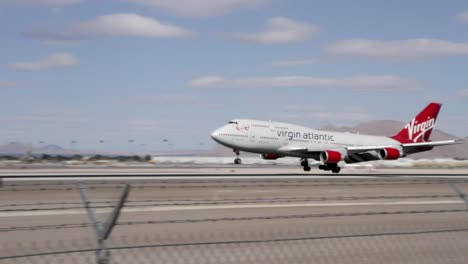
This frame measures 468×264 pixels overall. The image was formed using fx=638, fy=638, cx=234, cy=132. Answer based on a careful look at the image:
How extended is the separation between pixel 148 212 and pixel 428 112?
53631 mm

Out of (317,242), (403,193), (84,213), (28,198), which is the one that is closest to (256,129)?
(403,193)

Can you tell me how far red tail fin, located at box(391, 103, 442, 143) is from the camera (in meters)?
64.1

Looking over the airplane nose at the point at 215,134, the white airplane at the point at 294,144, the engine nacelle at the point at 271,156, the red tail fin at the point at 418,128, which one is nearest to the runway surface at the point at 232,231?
the white airplane at the point at 294,144

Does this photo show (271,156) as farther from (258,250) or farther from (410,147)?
(258,250)

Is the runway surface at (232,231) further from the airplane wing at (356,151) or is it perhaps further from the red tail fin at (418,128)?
the red tail fin at (418,128)

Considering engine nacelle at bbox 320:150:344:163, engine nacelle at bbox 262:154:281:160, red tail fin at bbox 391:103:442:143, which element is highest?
red tail fin at bbox 391:103:442:143

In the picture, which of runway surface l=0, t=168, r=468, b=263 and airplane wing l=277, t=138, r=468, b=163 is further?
airplane wing l=277, t=138, r=468, b=163

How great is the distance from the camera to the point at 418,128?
64.1 meters

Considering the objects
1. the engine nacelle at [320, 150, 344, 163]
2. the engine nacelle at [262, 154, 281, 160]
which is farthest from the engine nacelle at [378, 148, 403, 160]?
the engine nacelle at [262, 154, 281, 160]

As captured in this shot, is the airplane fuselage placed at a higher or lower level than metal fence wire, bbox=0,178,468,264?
lower

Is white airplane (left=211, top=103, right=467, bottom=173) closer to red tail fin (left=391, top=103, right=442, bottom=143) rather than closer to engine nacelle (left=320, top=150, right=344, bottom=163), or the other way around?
engine nacelle (left=320, top=150, right=344, bottom=163)

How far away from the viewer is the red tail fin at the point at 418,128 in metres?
64.1

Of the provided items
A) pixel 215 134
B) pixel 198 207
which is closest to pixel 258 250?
pixel 198 207

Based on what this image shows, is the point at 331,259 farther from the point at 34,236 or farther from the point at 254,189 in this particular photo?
the point at 254,189
